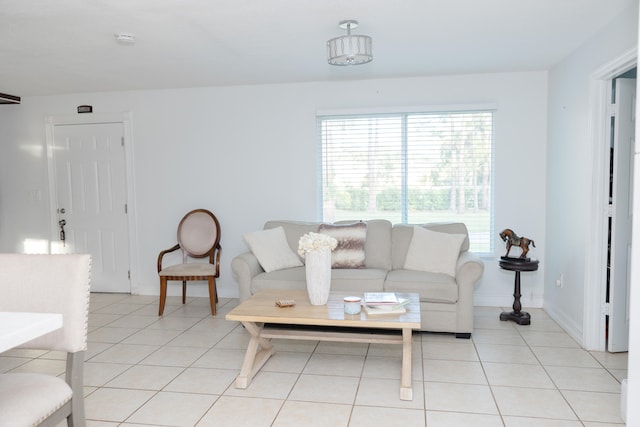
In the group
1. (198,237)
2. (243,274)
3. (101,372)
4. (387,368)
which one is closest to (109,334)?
(101,372)

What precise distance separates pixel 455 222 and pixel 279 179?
1.89m

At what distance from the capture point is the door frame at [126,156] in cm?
531

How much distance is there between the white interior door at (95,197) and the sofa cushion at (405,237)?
3.12m

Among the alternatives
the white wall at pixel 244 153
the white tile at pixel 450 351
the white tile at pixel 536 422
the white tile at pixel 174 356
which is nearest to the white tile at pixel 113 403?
the white tile at pixel 174 356

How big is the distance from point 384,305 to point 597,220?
1750 millimetres

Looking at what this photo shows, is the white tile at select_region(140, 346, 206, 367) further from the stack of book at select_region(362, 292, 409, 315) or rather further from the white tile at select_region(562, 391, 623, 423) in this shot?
the white tile at select_region(562, 391, 623, 423)

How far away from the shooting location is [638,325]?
85.1 inches

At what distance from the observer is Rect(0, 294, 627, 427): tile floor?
2.50 m

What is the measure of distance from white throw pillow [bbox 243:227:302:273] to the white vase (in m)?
1.14

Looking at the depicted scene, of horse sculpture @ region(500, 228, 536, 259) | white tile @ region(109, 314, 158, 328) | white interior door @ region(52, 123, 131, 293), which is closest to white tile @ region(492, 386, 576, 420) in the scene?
horse sculpture @ region(500, 228, 536, 259)

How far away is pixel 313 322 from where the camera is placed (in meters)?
2.76

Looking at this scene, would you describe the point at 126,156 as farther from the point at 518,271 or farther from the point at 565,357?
the point at 565,357

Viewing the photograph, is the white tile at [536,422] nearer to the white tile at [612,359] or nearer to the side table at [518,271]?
the white tile at [612,359]

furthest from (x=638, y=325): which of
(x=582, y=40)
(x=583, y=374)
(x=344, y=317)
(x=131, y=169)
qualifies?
(x=131, y=169)
